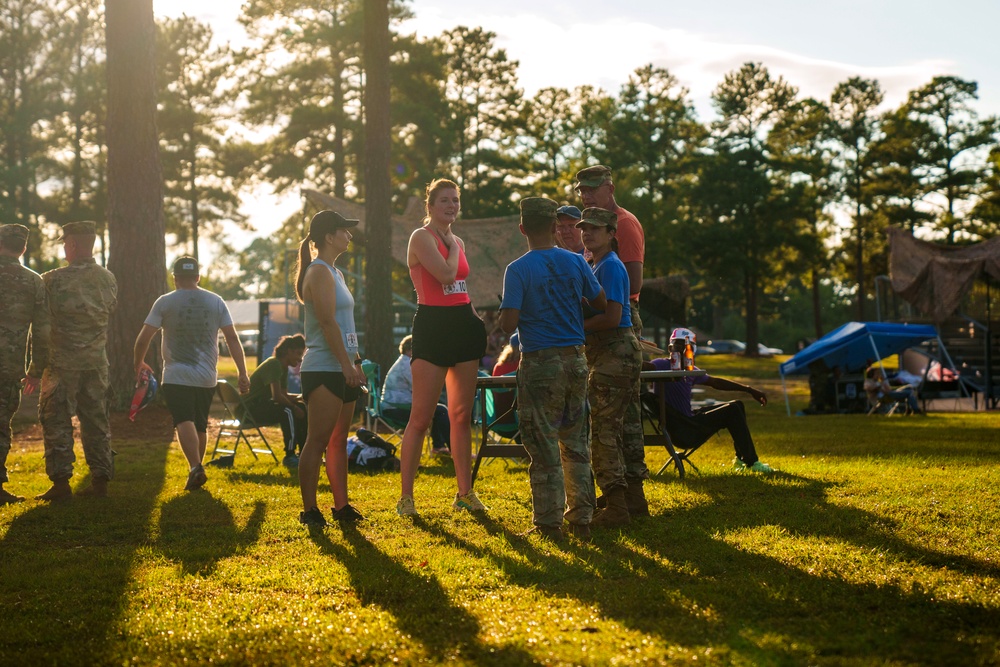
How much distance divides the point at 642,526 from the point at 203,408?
4.16 metres

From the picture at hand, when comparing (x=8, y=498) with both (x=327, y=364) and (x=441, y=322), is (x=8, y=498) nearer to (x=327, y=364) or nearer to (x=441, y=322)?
(x=327, y=364)

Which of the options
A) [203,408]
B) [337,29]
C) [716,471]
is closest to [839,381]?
[716,471]

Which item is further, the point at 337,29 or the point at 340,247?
the point at 337,29

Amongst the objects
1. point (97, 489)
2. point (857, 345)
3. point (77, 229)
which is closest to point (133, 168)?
point (77, 229)

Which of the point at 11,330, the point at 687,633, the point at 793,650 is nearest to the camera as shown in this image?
the point at 793,650

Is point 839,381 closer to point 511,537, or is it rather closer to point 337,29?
point 511,537

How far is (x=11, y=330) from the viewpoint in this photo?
8.19m

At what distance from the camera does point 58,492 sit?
8.16 meters

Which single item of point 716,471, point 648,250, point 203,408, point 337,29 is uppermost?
point 337,29

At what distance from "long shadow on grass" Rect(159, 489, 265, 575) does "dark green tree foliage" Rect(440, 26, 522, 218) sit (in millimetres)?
38051

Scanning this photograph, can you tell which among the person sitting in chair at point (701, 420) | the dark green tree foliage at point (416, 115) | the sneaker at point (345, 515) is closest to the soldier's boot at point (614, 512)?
the sneaker at point (345, 515)

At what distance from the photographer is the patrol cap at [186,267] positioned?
869cm

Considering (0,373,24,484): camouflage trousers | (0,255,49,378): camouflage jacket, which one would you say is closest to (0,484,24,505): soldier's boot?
(0,373,24,484): camouflage trousers

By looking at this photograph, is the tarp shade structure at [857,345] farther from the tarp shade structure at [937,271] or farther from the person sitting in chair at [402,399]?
the person sitting in chair at [402,399]
